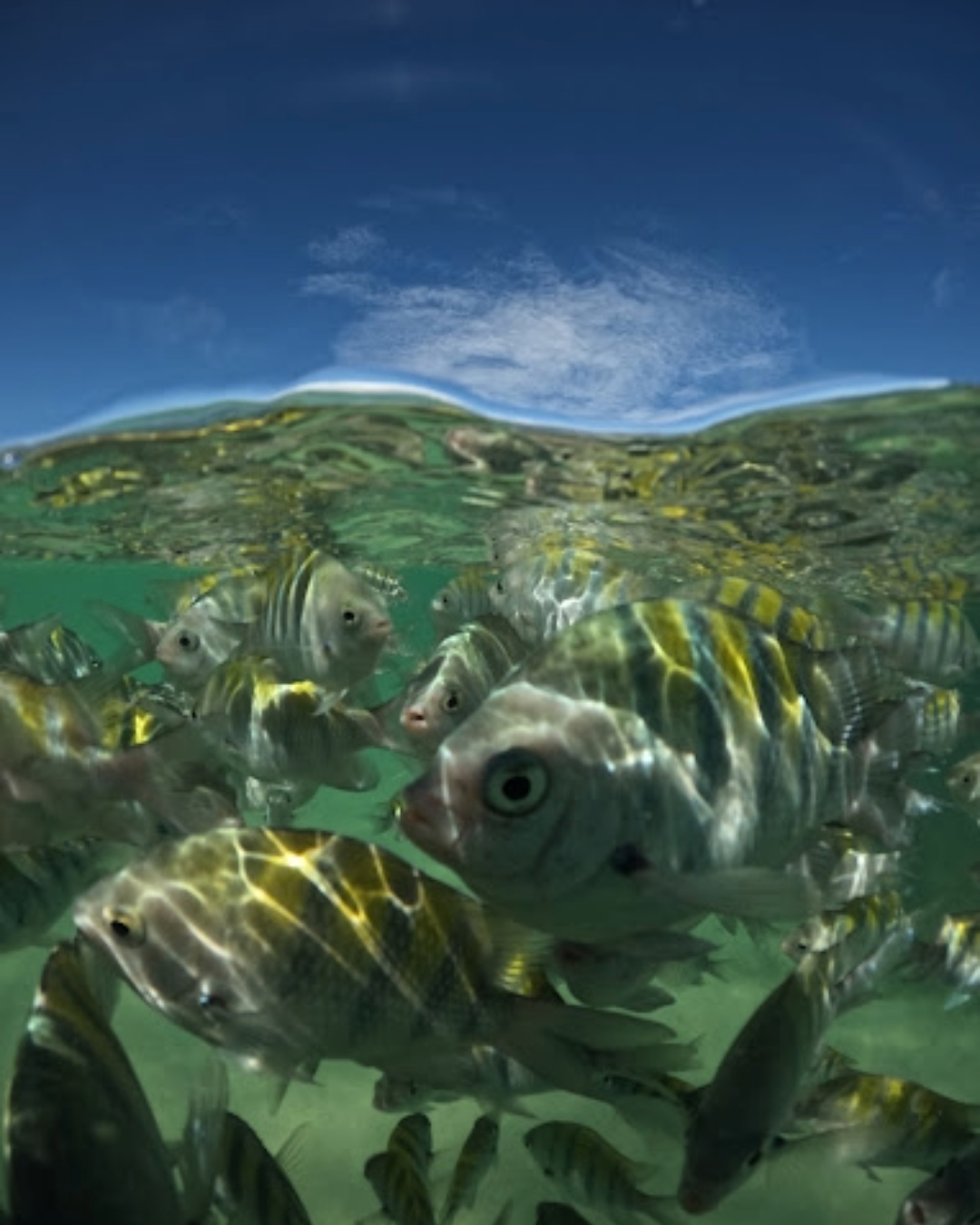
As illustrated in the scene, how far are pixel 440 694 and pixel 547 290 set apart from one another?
17.5 ft

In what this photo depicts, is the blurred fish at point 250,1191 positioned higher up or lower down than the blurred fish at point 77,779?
lower down

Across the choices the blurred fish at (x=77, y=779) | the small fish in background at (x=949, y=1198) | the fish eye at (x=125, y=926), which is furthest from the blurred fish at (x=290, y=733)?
the small fish in background at (x=949, y=1198)

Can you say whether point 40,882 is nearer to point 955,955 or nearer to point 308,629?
point 308,629

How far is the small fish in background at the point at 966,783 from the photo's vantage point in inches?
323

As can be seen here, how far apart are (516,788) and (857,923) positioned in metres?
3.65

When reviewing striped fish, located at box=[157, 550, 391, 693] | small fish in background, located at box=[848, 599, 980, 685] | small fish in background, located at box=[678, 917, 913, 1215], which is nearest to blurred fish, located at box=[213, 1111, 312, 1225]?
small fish in background, located at box=[678, 917, 913, 1215]

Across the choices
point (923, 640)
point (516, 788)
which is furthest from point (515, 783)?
point (923, 640)

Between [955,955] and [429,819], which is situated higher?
[429,819]

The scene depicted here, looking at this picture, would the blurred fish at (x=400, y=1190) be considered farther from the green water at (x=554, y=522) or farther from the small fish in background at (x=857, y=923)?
the small fish in background at (x=857, y=923)

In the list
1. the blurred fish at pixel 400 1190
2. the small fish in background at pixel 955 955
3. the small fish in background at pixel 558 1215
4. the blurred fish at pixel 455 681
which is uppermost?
the blurred fish at pixel 455 681

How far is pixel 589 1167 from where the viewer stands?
5371 millimetres

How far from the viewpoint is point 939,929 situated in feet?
23.8

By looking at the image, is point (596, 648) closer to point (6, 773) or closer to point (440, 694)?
point (440, 694)

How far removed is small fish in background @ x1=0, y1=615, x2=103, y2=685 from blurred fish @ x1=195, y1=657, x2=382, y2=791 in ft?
2.93
